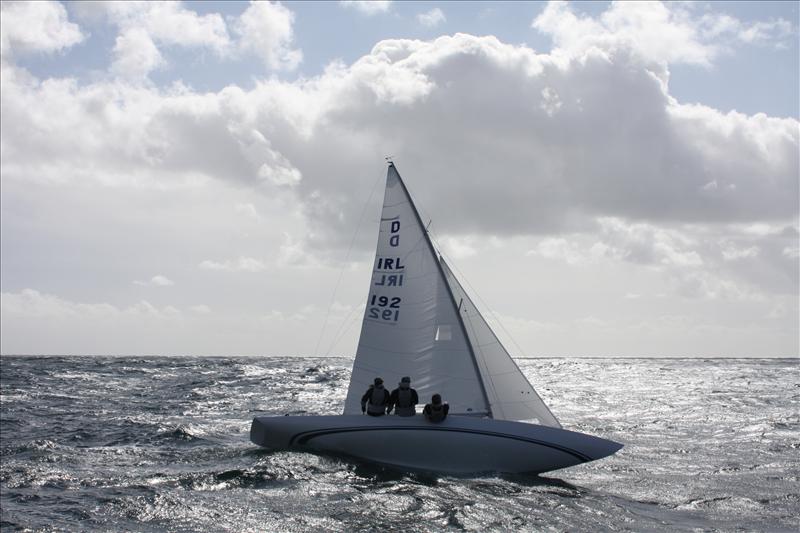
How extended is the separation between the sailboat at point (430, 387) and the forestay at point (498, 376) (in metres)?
0.02

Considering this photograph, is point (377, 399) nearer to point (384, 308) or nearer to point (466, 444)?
point (466, 444)

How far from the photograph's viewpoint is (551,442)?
1755 centimetres

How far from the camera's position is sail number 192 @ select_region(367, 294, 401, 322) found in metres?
19.5

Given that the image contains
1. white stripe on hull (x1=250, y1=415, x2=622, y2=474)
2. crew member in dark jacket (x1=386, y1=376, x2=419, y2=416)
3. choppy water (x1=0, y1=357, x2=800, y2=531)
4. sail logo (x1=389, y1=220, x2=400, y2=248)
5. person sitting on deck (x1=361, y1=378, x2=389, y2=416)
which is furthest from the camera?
sail logo (x1=389, y1=220, x2=400, y2=248)

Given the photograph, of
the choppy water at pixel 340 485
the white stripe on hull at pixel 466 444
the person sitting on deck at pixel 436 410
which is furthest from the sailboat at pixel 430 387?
the choppy water at pixel 340 485

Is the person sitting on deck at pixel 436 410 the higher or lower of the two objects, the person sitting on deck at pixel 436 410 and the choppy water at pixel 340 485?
the higher

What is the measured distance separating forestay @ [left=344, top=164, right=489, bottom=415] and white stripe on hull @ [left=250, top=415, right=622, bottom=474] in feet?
4.07

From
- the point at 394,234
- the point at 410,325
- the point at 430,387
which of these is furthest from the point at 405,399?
the point at 394,234

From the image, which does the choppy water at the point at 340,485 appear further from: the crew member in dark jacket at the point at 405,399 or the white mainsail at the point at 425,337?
the white mainsail at the point at 425,337

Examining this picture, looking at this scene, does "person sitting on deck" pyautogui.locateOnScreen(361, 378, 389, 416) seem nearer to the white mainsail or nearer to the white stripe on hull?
the white stripe on hull

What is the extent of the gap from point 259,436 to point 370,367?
3271 millimetres

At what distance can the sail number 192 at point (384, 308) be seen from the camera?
1953cm

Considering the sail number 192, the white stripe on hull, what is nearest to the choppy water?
the white stripe on hull

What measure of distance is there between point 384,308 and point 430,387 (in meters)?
2.29
